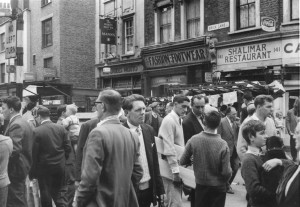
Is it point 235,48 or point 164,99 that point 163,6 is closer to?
point 235,48

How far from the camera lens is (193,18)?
1895 cm

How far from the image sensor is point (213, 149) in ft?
16.5

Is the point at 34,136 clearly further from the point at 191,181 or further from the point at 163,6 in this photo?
the point at 163,6

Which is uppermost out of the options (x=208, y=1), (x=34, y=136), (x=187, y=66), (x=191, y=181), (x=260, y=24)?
(x=208, y=1)

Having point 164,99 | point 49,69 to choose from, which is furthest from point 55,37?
point 164,99

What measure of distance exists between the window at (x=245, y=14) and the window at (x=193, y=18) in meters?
2.34

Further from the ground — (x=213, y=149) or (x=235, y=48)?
(x=235, y=48)

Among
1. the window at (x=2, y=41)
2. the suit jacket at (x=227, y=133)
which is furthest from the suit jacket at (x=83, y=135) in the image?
the window at (x=2, y=41)

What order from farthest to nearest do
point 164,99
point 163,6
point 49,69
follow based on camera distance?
point 49,69, point 163,6, point 164,99

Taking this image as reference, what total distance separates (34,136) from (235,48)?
11.8 m

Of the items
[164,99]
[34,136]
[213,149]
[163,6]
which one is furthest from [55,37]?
[213,149]

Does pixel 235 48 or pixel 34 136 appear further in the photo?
pixel 235 48

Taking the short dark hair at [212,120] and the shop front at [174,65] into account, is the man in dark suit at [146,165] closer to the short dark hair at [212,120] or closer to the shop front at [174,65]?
the short dark hair at [212,120]

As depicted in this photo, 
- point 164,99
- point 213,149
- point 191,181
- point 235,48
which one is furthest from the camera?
point 235,48
